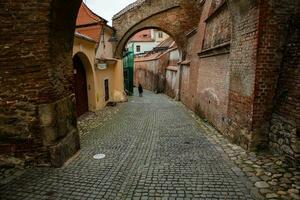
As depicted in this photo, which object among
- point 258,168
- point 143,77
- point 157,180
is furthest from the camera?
point 143,77

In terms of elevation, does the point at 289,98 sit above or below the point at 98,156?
above

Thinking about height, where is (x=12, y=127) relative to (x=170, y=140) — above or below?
above

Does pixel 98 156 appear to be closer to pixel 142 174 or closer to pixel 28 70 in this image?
pixel 142 174

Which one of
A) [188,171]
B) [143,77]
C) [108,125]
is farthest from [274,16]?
[143,77]

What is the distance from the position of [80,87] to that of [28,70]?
6.98 metres

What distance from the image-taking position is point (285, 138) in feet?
17.0

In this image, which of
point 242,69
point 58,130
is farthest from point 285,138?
point 58,130

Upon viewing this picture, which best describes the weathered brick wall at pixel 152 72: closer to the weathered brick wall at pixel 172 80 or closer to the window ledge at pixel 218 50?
the weathered brick wall at pixel 172 80

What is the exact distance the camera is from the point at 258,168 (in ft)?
16.5

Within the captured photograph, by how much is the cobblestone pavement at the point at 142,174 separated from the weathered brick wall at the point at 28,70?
0.71m

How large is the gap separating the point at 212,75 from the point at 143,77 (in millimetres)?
30241

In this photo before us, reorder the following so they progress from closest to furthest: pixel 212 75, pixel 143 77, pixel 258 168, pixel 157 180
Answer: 1. pixel 157 180
2. pixel 258 168
3. pixel 212 75
4. pixel 143 77

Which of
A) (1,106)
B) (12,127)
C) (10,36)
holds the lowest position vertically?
(12,127)

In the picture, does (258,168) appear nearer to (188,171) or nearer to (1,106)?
(188,171)
